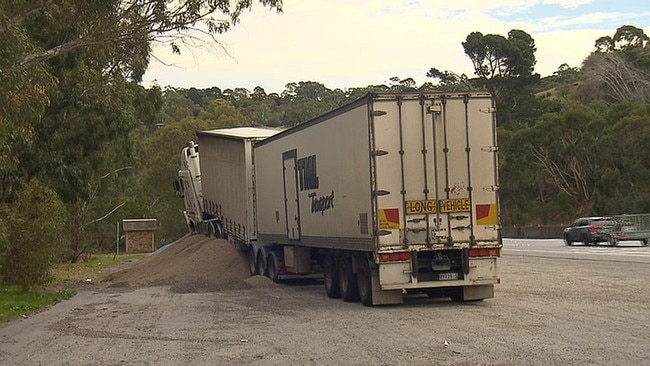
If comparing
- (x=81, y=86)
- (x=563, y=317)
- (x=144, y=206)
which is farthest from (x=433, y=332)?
(x=144, y=206)

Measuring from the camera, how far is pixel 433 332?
42.4ft

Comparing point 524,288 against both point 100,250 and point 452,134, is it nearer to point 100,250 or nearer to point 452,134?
point 452,134

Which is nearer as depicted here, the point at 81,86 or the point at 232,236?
the point at 81,86

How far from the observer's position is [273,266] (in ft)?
79.8

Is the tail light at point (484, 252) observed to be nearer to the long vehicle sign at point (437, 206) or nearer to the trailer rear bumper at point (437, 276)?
the trailer rear bumper at point (437, 276)

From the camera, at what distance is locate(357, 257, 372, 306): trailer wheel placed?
17031 mm

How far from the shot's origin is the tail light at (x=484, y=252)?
54.1 feet

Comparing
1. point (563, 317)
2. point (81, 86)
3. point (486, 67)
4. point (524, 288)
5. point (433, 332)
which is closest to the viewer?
point (433, 332)

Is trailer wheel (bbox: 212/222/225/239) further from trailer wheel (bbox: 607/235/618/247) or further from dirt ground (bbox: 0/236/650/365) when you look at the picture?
trailer wheel (bbox: 607/235/618/247)

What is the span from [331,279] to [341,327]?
550cm

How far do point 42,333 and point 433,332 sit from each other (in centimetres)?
674

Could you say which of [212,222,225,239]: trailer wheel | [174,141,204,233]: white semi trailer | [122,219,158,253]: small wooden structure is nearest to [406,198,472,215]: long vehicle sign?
[212,222,225,239]: trailer wheel

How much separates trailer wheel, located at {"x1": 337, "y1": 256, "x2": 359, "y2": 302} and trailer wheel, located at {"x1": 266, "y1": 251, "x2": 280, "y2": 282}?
5.21m

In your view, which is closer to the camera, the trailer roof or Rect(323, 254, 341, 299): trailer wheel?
Rect(323, 254, 341, 299): trailer wheel
